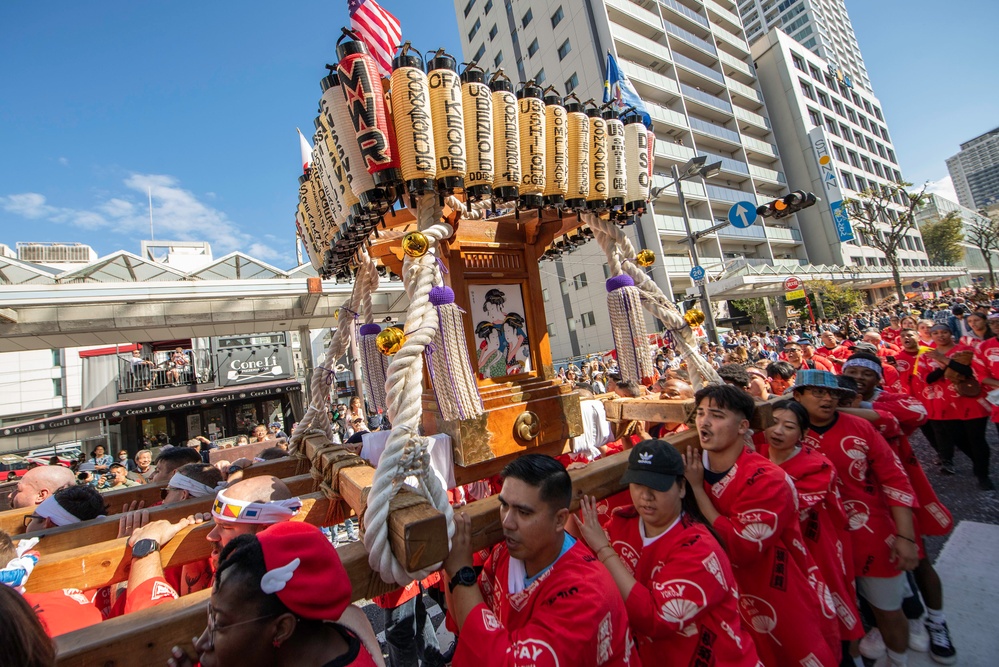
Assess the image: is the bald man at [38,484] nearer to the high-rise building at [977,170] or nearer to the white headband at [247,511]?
the white headband at [247,511]

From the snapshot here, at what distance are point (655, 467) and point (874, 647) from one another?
2.34 m

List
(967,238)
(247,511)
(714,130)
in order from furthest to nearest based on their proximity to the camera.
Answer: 1. (967,238)
2. (714,130)
3. (247,511)

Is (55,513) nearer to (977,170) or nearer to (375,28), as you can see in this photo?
(375,28)

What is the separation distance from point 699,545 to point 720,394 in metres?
0.87

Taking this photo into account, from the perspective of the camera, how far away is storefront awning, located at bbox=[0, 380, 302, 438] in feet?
43.5

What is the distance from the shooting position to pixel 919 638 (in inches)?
112

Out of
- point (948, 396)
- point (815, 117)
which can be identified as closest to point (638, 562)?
point (948, 396)

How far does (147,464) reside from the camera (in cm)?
855

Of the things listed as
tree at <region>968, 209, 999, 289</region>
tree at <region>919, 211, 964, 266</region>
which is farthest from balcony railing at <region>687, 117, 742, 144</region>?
tree at <region>919, 211, 964, 266</region>

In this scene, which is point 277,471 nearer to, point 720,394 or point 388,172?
point 388,172

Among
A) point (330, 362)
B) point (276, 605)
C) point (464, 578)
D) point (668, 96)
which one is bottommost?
point (464, 578)

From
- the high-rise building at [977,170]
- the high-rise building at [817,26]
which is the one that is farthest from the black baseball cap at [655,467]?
the high-rise building at [977,170]

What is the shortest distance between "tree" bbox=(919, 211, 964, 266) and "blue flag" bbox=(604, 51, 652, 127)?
63221mm

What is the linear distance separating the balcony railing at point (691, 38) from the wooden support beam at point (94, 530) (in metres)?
37.5
